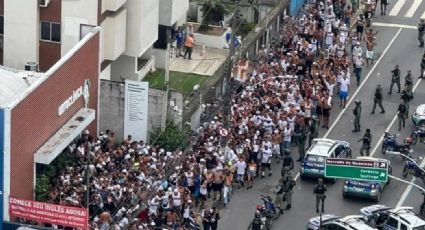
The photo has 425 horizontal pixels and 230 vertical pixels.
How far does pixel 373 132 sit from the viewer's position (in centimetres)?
6788

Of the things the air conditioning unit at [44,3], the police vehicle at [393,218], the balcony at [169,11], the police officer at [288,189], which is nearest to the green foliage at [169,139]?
the police officer at [288,189]

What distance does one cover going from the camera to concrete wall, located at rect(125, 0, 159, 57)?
6694cm

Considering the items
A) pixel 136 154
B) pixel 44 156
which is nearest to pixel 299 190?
pixel 136 154

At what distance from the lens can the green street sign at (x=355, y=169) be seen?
52875 millimetres

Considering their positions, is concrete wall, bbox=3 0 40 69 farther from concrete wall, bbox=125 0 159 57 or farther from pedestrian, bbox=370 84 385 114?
pedestrian, bbox=370 84 385 114

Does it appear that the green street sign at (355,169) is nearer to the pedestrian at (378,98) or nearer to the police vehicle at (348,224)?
the police vehicle at (348,224)

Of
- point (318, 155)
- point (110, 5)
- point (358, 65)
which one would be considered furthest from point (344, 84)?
point (110, 5)

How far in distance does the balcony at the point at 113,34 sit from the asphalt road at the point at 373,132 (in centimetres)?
815

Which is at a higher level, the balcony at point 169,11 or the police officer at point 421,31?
the balcony at point 169,11

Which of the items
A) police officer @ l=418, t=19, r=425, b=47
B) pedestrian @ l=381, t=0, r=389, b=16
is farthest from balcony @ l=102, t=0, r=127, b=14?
pedestrian @ l=381, t=0, r=389, b=16

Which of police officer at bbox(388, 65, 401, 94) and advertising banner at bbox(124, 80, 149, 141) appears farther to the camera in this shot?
police officer at bbox(388, 65, 401, 94)

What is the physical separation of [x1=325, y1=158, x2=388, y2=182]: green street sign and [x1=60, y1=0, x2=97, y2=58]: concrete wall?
13100 millimetres

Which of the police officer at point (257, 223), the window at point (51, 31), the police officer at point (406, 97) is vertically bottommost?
the police officer at point (257, 223)

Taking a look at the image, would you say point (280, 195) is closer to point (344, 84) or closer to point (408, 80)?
point (344, 84)
